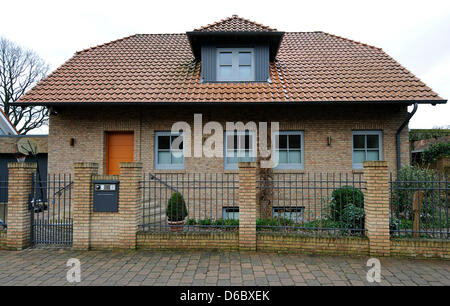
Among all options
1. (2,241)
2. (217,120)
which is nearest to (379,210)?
(217,120)

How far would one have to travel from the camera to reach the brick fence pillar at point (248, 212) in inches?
220

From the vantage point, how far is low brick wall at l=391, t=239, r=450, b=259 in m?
5.18

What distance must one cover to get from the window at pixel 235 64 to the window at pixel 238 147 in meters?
2.23

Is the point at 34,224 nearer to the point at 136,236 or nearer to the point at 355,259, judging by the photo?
the point at 136,236

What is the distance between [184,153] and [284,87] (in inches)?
166

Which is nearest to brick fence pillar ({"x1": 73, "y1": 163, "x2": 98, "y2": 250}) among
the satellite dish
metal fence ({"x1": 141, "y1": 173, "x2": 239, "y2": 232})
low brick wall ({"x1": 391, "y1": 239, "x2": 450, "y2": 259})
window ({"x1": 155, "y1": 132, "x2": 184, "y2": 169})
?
metal fence ({"x1": 141, "y1": 173, "x2": 239, "y2": 232})

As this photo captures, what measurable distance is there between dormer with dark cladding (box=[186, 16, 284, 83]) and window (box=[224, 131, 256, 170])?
85.1 inches

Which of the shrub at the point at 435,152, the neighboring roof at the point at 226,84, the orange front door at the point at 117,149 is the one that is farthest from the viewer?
the shrub at the point at 435,152

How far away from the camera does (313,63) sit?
10.7 m

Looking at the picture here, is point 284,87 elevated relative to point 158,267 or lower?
elevated

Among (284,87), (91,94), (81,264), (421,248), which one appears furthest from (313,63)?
(81,264)

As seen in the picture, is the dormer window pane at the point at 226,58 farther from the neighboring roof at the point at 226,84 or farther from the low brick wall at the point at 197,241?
the low brick wall at the point at 197,241

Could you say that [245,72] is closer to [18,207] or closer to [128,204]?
[128,204]

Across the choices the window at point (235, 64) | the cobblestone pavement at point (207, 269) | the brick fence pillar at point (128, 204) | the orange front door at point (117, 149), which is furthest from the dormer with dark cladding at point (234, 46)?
the cobblestone pavement at point (207, 269)
